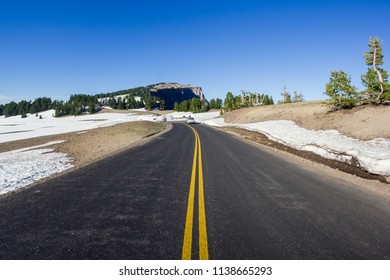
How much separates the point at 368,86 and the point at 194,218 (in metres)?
27.5

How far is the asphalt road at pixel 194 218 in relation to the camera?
141 inches

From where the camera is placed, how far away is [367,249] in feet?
12.1

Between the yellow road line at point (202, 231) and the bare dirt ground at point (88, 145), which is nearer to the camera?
the yellow road line at point (202, 231)

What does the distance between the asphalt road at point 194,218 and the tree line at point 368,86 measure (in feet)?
70.7

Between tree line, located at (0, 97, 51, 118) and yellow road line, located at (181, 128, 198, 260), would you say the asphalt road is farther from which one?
tree line, located at (0, 97, 51, 118)

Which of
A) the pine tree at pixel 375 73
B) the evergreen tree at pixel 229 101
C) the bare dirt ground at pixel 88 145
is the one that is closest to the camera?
the bare dirt ground at pixel 88 145

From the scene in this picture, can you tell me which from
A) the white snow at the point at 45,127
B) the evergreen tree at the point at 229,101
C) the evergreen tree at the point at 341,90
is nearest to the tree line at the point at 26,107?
the white snow at the point at 45,127

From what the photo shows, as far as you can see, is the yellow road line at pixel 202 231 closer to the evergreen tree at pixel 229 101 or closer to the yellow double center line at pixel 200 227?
the yellow double center line at pixel 200 227
